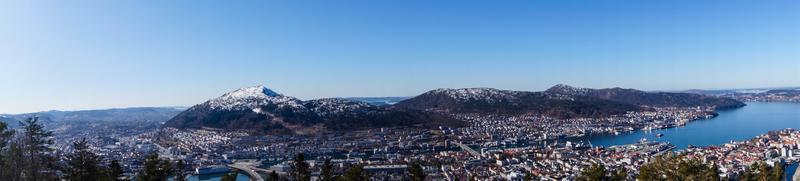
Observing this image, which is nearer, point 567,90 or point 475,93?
point 475,93

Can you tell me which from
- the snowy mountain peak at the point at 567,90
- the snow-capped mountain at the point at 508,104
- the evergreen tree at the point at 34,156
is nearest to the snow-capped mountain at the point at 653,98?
the snowy mountain peak at the point at 567,90

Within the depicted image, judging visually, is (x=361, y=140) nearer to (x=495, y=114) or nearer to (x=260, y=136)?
(x=260, y=136)

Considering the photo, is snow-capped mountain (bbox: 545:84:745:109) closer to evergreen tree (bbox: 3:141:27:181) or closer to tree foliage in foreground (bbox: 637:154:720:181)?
tree foliage in foreground (bbox: 637:154:720:181)

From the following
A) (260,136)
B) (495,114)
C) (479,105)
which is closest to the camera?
(260,136)

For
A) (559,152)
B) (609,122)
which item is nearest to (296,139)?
(559,152)

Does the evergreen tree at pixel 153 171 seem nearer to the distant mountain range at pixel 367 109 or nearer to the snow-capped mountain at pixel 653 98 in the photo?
the distant mountain range at pixel 367 109

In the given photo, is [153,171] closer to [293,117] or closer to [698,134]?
[698,134]

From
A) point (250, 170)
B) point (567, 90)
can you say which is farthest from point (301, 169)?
point (567, 90)
